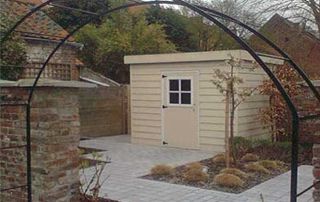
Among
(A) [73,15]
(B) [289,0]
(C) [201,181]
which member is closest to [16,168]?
(C) [201,181]

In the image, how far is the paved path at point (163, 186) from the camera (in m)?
5.31

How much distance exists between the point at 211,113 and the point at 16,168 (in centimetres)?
575

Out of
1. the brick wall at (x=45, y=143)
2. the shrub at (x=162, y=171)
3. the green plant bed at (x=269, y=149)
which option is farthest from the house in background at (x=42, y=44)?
the brick wall at (x=45, y=143)

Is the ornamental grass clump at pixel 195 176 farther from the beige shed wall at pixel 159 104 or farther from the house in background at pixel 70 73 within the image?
the house in background at pixel 70 73

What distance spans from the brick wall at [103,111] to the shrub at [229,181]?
19.6 ft

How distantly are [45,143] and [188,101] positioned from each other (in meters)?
5.82

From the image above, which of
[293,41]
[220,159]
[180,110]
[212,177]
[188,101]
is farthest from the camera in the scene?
[293,41]

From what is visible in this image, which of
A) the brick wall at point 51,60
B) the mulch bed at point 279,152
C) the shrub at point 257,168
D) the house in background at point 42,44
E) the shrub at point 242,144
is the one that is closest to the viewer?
the shrub at point 257,168

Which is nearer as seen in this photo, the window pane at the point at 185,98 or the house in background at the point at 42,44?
the window pane at the point at 185,98

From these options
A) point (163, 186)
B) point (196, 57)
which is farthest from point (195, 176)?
point (196, 57)

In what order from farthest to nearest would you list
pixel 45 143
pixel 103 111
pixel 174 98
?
pixel 103 111
pixel 174 98
pixel 45 143

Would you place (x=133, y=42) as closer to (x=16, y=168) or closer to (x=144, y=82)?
(x=144, y=82)

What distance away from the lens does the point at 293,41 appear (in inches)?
547

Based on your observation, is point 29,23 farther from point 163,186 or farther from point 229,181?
point 229,181
